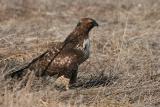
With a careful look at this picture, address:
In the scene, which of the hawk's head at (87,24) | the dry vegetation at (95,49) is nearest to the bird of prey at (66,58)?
the hawk's head at (87,24)

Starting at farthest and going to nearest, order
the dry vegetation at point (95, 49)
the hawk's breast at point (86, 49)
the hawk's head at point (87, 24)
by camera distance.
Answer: the hawk's head at point (87, 24) → the hawk's breast at point (86, 49) → the dry vegetation at point (95, 49)

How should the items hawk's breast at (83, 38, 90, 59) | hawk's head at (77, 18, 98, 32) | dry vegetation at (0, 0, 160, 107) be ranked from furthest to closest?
hawk's head at (77, 18, 98, 32)
hawk's breast at (83, 38, 90, 59)
dry vegetation at (0, 0, 160, 107)

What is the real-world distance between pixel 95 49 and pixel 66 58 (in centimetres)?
297

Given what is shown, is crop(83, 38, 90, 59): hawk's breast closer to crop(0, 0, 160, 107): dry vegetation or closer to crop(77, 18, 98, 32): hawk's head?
crop(77, 18, 98, 32): hawk's head

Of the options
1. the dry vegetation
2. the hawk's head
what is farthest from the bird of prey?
the dry vegetation

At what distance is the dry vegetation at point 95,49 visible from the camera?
29.4 feet

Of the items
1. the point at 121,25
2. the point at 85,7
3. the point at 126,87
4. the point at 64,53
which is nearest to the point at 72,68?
the point at 64,53

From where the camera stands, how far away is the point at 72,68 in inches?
370

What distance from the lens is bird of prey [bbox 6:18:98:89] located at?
9359 mm

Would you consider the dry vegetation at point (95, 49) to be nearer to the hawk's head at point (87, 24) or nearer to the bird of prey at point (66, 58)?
the bird of prey at point (66, 58)

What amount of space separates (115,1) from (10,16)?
11.7 feet

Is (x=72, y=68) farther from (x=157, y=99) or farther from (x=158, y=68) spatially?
(x=158, y=68)

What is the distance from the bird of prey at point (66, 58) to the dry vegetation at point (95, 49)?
0.15 meters

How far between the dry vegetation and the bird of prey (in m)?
0.15
